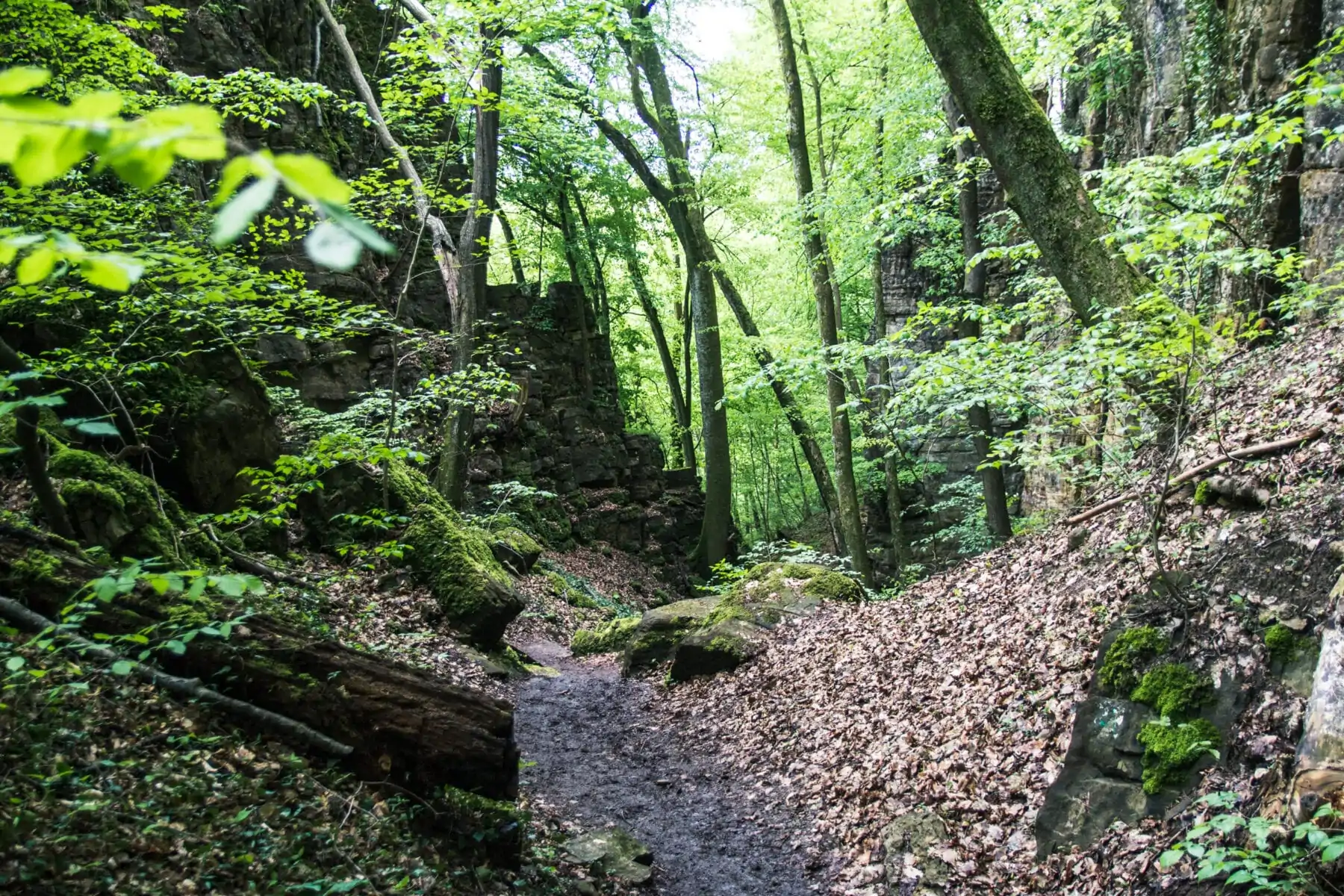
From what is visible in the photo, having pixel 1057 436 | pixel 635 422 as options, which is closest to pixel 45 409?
pixel 1057 436

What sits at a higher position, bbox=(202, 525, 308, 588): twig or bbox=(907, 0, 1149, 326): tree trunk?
bbox=(907, 0, 1149, 326): tree trunk

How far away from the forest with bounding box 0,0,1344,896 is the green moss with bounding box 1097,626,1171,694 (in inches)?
1.0

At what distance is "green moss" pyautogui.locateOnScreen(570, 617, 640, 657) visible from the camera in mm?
12281

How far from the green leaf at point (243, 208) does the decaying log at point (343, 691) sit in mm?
3666

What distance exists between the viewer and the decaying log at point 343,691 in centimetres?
391

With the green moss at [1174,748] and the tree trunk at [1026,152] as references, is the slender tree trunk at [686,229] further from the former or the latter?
the green moss at [1174,748]

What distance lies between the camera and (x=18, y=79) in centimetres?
105

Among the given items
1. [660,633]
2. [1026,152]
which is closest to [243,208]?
[1026,152]

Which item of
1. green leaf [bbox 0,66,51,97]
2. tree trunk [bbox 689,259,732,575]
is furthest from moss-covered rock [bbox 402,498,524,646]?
green leaf [bbox 0,66,51,97]

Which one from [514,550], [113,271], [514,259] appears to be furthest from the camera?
[514,259]

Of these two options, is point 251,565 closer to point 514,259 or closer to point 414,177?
point 414,177

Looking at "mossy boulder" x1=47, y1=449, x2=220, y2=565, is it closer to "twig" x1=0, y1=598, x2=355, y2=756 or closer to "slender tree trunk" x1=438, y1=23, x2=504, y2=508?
"twig" x1=0, y1=598, x2=355, y2=756

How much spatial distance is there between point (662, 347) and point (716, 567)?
1329 centimetres

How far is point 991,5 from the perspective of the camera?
11.6 meters
